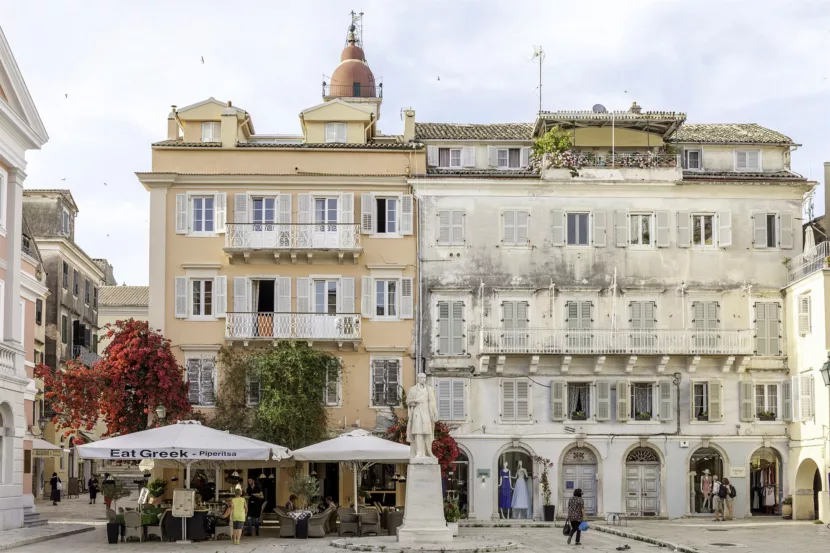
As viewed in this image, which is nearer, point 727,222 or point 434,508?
point 434,508

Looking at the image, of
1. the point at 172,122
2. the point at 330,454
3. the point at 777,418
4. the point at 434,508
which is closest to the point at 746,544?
the point at 434,508

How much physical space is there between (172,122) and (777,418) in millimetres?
24858

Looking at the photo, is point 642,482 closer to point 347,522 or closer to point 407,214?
point 407,214

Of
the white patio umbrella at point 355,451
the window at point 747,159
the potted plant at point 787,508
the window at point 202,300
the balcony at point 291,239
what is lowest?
the potted plant at point 787,508

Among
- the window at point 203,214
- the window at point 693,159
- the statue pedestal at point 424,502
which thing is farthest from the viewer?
the window at point 693,159

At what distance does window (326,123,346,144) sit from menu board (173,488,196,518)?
19879mm

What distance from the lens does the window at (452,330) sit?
47781 millimetres

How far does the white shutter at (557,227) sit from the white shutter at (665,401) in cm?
631

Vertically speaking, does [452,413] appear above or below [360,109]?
below

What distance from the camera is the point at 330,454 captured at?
3669 cm

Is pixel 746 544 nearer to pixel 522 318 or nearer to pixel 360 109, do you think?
pixel 522 318

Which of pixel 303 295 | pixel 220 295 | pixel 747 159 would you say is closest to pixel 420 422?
pixel 303 295

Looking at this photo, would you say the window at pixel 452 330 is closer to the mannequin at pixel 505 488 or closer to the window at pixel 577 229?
the mannequin at pixel 505 488

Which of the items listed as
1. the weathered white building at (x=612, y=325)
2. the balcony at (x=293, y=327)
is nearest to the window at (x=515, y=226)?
the weathered white building at (x=612, y=325)
